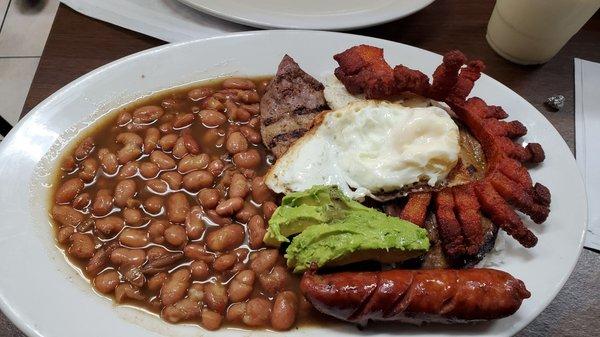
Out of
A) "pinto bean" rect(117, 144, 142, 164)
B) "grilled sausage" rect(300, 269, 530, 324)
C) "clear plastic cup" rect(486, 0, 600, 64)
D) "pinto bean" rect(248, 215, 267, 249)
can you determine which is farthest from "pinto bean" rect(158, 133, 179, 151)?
"clear plastic cup" rect(486, 0, 600, 64)

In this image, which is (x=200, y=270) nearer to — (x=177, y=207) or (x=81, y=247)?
(x=177, y=207)

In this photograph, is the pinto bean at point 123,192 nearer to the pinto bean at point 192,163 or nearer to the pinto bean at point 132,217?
the pinto bean at point 132,217

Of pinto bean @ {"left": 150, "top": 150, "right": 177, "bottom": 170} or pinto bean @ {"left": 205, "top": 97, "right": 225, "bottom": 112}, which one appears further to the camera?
pinto bean @ {"left": 205, "top": 97, "right": 225, "bottom": 112}

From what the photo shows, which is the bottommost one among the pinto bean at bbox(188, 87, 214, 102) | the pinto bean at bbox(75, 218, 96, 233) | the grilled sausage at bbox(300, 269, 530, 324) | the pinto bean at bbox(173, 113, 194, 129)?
the pinto bean at bbox(75, 218, 96, 233)

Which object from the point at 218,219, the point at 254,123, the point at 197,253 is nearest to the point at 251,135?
the point at 254,123

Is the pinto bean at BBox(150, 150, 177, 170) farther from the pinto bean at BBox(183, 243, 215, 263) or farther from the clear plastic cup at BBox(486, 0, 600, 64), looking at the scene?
the clear plastic cup at BBox(486, 0, 600, 64)

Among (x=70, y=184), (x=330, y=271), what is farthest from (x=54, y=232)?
(x=330, y=271)
